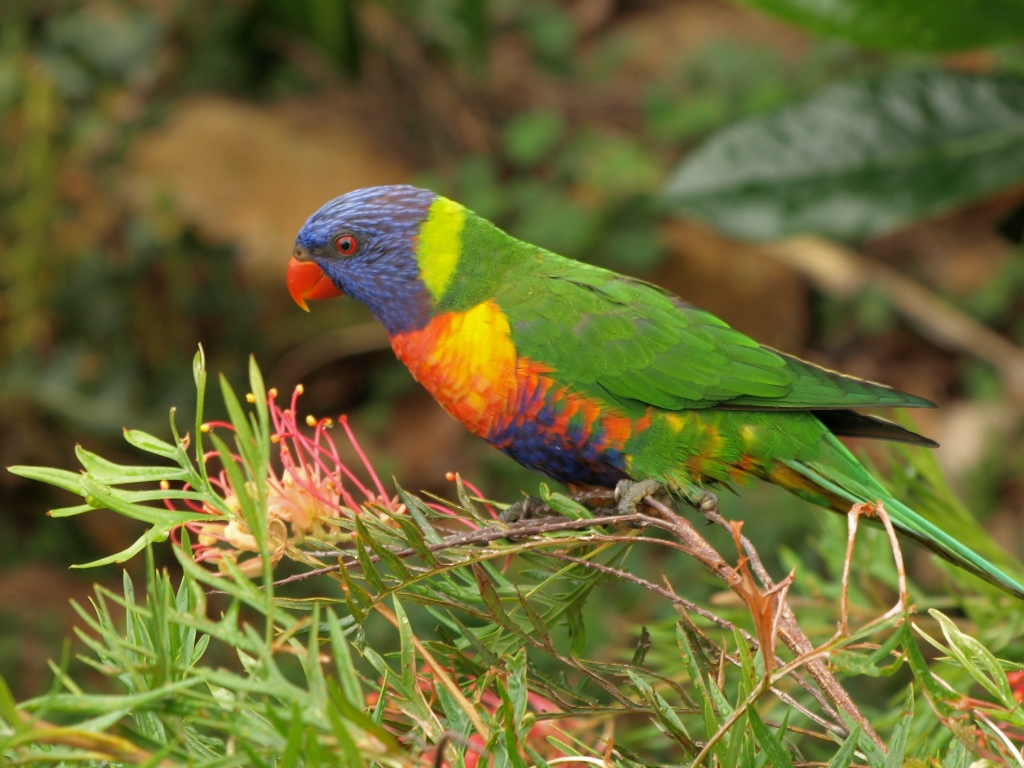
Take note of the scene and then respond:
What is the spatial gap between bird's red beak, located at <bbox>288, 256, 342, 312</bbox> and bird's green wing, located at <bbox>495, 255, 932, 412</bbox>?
309 mm

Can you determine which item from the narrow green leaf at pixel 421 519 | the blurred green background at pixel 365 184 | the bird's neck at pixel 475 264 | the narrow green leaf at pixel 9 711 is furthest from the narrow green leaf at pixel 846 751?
the blurred green background at pixel 365 184

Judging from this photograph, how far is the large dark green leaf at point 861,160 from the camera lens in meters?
1.94

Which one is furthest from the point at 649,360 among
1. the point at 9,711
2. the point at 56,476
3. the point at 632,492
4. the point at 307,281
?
the point at 9,711

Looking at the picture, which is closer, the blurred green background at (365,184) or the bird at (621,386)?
the bird at (621,386)

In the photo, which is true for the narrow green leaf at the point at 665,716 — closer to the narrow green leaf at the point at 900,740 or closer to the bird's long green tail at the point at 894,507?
the narrow green leaf at the point at 900,740

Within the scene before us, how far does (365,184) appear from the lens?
141 inches

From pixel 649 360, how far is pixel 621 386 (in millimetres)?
56

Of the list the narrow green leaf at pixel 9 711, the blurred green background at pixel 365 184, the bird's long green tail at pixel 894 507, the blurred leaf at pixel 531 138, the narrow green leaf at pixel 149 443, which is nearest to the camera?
the narrow green leaf at pixel 9 711

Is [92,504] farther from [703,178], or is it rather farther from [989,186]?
[989,186]

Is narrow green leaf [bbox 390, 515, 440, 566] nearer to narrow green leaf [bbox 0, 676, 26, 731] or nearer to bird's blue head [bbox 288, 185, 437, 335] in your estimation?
narrow green leaf [bbox 0, 676, 26, 731]

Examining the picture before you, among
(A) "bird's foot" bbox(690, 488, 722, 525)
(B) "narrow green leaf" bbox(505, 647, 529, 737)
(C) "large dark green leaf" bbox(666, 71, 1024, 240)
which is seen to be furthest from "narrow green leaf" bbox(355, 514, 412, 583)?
(C) "large dark green leaf" bbox(666, 71, 1024, 240)

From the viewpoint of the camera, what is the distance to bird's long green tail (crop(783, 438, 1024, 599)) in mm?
1051

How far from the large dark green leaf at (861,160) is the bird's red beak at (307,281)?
816 mm

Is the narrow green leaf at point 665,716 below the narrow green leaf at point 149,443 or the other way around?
below
